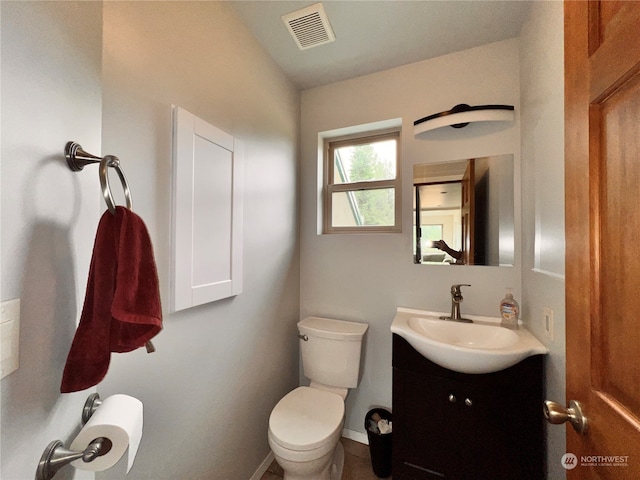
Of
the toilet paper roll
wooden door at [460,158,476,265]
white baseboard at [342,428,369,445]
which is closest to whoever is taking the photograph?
the toilet paper roll

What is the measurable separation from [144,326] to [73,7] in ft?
2.42

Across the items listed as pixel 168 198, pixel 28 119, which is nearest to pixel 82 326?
pixel 28 119

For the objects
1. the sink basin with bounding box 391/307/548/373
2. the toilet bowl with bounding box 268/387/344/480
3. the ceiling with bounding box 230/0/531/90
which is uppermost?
the ceiling with bounding box 230/0/531/90

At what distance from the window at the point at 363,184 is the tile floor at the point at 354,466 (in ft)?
4.90

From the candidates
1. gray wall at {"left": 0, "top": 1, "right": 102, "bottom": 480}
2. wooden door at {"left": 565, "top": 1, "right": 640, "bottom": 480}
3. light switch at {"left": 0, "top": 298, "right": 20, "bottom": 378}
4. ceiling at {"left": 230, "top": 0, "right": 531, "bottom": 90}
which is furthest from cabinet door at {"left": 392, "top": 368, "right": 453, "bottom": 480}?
ceiling at {"left": 230, "top": 0, "right": 531, "bottom": 90}

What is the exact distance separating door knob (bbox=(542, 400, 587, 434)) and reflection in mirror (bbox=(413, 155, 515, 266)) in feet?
3.43

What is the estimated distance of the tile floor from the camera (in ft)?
4.92

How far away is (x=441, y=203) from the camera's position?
5.34 feet

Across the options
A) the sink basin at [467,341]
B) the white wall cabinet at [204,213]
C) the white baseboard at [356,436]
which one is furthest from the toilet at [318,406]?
the white wall cabinet at [204,213]

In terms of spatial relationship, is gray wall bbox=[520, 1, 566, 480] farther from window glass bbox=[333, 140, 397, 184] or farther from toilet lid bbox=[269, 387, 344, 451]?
toilet lid bbox=[269, 387, 344, 451]

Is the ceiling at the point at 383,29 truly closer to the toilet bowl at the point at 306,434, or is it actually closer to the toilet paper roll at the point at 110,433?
the toilet paper roll at the point at 110,433

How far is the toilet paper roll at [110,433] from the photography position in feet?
1.76

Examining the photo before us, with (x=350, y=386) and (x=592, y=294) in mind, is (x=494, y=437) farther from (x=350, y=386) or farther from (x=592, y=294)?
(x=592, y=294)

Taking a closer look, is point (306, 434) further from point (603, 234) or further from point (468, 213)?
point (468, 213)
